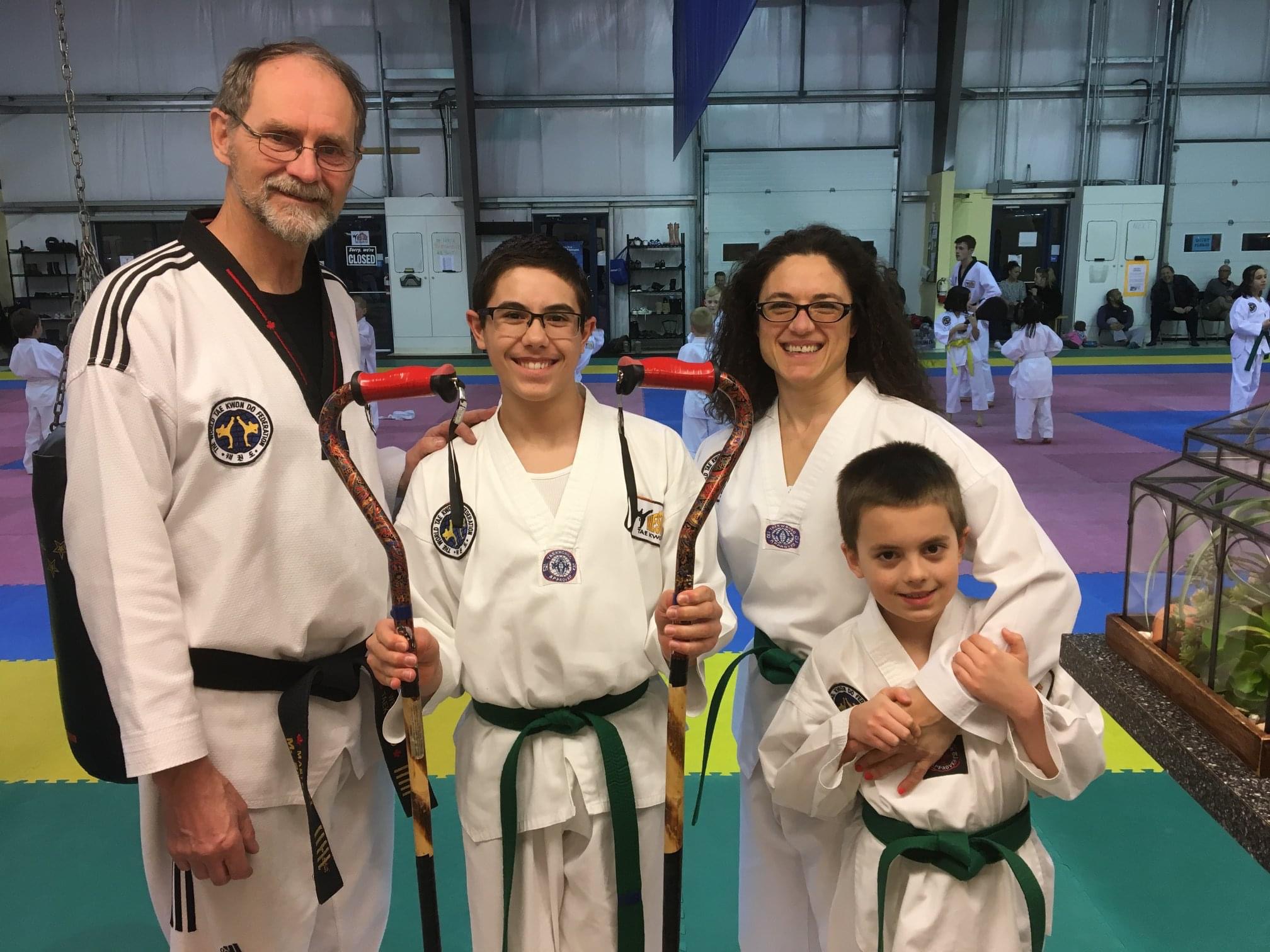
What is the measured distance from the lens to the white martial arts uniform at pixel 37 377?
30.0 feet

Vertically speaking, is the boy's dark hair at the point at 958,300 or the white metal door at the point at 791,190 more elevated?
the white metal door at the point at 791,190

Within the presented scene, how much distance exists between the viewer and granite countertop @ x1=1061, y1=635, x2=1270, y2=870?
5.22 feet

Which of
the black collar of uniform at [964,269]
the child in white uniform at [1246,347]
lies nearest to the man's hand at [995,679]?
the child in white uniform at [1246,347]

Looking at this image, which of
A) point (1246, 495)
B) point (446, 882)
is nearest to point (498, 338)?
point (1246, 495)

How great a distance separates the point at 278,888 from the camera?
1959 millimetres

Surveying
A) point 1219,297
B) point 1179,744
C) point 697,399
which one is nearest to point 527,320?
point 1179,744

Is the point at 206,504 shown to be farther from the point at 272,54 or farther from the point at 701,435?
the point at 701,435

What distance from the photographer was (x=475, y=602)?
188cm

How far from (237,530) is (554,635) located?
661 millimetres

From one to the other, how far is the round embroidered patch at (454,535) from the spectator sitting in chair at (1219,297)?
1867 cm

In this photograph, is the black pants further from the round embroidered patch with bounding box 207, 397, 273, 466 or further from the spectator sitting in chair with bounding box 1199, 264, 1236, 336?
the round embroidered patch with bounding box 207, 397, 273, 466

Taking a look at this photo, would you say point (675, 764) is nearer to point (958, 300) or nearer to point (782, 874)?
point (782, 874)

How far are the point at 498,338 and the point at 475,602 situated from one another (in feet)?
1.80

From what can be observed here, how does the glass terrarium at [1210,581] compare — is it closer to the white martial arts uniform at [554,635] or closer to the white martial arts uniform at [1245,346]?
the white martial arts uniform at [554,635]
